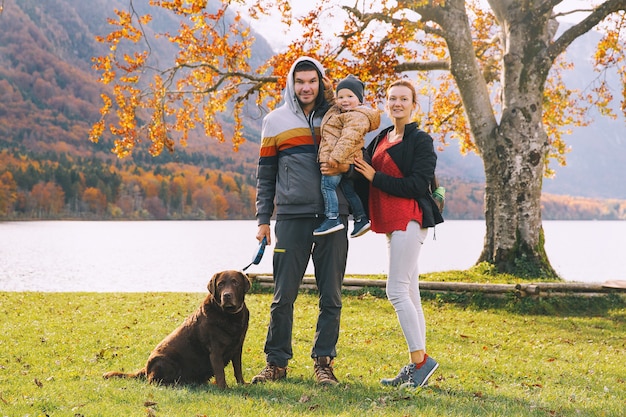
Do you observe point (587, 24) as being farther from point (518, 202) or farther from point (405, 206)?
point (405, 206)

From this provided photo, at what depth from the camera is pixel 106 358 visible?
293 inches

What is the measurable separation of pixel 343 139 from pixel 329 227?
789 millimetres

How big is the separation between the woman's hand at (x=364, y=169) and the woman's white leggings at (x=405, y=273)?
540 mm

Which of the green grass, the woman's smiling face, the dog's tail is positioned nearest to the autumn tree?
the green grass

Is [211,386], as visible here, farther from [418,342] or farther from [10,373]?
[10,373]

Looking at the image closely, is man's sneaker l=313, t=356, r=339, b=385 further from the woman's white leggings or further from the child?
the child

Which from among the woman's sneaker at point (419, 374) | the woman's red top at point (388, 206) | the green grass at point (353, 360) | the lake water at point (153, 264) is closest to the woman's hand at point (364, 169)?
the woman's red top at point (388, 206)

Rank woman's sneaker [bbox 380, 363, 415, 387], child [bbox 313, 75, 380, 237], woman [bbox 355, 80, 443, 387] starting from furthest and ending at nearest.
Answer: woman's sneaker [bbox 380, 363, 415, 387] < woman [bbox 355, 80, 443, 387] < child [bbox 313, 75, 380, 237]

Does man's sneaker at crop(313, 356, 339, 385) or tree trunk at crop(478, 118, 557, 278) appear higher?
tree trunk at crop(478, 118, 557, 278)

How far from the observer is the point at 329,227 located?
521 centimetres

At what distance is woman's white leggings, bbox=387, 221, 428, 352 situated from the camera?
516 cm

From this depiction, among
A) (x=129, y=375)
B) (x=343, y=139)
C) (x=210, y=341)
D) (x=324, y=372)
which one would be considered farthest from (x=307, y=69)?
(x=129, y=375)

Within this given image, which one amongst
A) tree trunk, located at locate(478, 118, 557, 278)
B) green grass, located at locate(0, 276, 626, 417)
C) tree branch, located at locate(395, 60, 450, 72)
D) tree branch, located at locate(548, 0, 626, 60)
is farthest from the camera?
tree branch, located at locate(395, 60, 450, 72)

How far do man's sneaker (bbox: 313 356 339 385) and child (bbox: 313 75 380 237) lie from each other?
1.24m
